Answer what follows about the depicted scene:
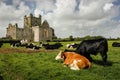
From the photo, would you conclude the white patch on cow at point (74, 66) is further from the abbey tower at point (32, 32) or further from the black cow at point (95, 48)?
the abbey tower at point (32, 32)

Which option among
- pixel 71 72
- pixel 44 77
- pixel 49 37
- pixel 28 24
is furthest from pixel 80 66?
pixel 28 24

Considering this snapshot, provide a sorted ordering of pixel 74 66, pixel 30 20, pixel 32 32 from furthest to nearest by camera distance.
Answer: pixel 30 20 < pixel 32 32 < pixel 74 66

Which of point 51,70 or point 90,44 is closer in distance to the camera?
point 51,70

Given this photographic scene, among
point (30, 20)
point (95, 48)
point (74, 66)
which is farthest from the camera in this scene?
point (30, 20)

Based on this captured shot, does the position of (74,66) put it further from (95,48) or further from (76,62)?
(95,48)

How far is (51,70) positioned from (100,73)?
3.10m

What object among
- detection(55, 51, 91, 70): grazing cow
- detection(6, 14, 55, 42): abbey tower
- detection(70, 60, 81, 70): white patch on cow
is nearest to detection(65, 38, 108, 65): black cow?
detection(55, 51, 91, 70): grazing cow

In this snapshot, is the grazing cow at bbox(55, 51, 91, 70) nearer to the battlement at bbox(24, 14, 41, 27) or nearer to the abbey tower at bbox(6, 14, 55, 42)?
the abbey tower at bbox(6, 14, 55, 42)

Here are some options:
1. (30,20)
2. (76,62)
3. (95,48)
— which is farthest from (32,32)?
(76,62)

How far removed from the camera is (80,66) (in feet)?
53.0

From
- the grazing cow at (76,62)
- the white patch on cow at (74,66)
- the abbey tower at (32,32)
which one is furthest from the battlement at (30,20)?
the white patch on cow at (74,66)

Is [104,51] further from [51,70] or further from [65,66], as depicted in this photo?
[51,70]

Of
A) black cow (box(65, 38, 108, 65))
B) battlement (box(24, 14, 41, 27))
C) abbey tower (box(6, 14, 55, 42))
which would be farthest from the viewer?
battlement (box(24, 14, 41, 27))

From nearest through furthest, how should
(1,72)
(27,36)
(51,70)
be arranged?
(51,70)
(1,72)
(27,36)
